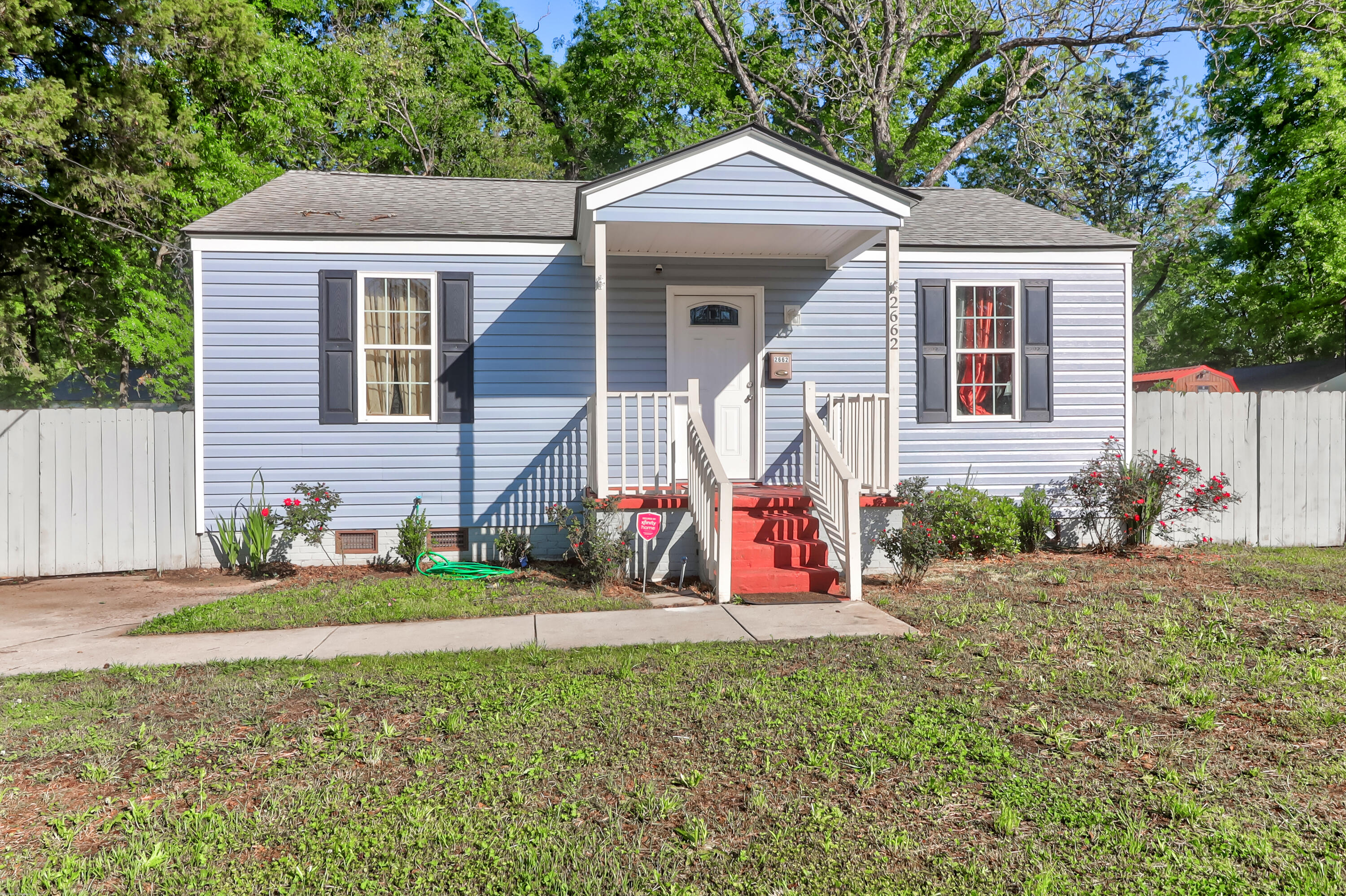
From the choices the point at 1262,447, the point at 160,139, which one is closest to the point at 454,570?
the point at 1262,447

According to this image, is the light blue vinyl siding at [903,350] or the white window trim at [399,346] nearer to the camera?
the white window trim at [399,346]

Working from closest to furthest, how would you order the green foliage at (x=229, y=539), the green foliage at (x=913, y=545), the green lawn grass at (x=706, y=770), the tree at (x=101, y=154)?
the green lawn grass at (x=706, y=770), the green foliage at (x=913, y=545), the green foliage at (x=229, y=539), the tree at (x=101, y=154)

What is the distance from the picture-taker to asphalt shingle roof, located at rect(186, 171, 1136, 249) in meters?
8.53

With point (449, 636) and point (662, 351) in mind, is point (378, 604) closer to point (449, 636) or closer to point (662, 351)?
point (449, 636)

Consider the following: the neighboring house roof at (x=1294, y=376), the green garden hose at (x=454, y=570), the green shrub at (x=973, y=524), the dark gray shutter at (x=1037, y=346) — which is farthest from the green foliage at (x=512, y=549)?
the neighboring house roof at (x=1294, y=376)

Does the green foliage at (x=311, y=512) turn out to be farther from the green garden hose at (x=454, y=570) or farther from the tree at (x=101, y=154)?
the tree at (x=101, y=154)

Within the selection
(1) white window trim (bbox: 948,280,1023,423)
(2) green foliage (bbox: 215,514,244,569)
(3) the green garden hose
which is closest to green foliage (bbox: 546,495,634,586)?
(3) the green garden hose

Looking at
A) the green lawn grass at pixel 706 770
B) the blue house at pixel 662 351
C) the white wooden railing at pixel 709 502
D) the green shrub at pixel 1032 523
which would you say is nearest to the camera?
the green lawn grass at pixel 706 770

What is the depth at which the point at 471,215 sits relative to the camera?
9.22 metres

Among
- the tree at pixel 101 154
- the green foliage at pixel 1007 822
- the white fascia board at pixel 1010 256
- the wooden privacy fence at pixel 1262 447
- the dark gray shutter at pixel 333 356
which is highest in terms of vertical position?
the tree at pixel 101 154

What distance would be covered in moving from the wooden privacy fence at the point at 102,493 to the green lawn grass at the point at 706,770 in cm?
396

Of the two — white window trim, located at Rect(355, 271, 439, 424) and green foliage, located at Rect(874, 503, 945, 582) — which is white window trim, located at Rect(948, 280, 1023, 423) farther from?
white window trim, located at Rect(355, 271, 439, 424)

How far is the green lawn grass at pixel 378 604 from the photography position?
6168 millimetres

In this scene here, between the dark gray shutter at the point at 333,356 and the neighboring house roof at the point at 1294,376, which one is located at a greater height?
the neighboring house roof at the point at 1294,376
